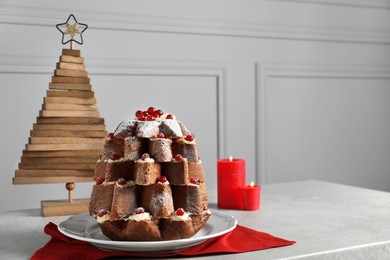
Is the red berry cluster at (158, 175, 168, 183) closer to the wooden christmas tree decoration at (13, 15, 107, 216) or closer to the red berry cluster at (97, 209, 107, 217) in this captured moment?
the red berry cluster at (97, 209, 107, 217)

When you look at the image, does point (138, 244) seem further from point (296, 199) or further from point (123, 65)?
point (123, 65)

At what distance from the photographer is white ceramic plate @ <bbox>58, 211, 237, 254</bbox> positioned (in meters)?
0.90

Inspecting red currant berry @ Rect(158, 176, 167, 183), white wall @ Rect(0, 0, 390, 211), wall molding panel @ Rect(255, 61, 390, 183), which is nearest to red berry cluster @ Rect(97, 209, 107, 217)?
red currant berry @ Rect(158, 176, 167, 183)

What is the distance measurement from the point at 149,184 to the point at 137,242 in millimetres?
111

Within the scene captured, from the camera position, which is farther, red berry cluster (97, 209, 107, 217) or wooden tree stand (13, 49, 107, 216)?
wooden tree stand (13, 49, 107, 216)

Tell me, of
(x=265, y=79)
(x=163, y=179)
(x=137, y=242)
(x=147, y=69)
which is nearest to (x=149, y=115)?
(x=163, y=179)

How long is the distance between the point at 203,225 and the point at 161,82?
1.45 metres

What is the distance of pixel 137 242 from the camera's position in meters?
0.90

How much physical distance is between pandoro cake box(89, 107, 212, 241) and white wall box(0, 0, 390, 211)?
1.26 meters

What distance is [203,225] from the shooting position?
1018 mm

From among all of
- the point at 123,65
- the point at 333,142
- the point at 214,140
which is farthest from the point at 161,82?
the point at 333,142

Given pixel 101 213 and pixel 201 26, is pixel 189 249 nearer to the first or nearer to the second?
pixel 101 213

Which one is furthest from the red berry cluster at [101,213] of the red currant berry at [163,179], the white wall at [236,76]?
the white wall at [236,76]

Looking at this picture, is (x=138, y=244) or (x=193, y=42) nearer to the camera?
(x=138, y=244)
